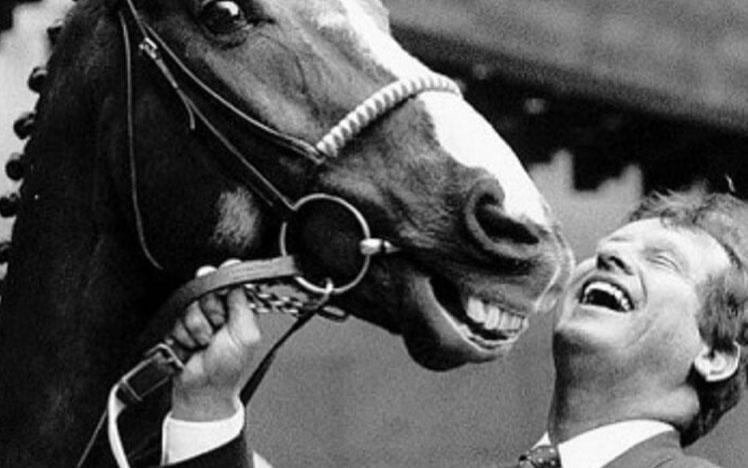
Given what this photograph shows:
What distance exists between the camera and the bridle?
8.99 feet

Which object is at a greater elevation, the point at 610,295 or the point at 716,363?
the point at 610,295

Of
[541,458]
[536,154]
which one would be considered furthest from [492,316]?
[536,154]

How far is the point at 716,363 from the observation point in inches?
140

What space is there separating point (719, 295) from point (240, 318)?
106 cm

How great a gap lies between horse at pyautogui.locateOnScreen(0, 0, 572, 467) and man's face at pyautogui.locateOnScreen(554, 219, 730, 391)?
0.67 meters

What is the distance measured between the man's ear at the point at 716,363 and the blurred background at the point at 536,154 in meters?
2.44

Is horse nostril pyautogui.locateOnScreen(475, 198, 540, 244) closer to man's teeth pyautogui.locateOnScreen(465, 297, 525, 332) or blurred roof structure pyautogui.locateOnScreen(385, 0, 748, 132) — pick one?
man's teeth pyautogui.locateOnScreen(465, 297, 525, 332)

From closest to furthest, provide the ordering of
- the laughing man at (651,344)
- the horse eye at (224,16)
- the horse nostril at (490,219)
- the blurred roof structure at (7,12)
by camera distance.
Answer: the horse nostril at (490,219) → the horse eye at (224,16) → the laughing man at (651,344) → the blurred roof structure at (7,12)

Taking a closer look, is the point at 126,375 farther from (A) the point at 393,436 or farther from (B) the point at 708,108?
(B) the point at 708,108

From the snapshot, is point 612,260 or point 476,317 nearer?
point 476,317

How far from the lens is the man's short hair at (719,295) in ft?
11.7

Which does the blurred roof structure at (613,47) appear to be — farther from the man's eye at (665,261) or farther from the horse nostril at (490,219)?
the horse nostril at (490,219)

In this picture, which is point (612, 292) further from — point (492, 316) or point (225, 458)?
point (225, 458)

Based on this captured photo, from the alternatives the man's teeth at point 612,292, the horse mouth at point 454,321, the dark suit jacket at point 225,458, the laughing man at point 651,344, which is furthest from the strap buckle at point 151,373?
the man's teeth at point 612,292
